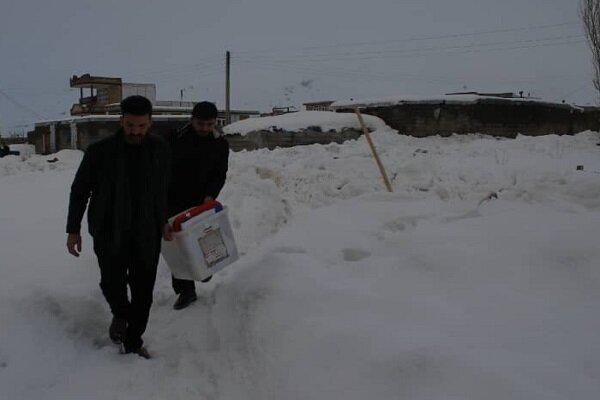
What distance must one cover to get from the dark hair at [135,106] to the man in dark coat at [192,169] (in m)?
0.88

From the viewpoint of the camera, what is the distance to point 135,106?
124 inches

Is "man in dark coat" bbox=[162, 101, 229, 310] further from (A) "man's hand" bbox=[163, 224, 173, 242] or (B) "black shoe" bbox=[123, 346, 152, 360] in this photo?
(B) "black shoe" bbox=[123, 346, 152, 360]

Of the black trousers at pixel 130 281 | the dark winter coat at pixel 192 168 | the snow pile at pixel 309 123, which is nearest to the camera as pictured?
the black trousers at pixel 130 281

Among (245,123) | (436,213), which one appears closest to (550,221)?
(436,213)

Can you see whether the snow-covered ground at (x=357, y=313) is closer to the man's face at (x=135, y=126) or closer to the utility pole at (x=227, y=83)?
the man's face at (x=135, y=126)

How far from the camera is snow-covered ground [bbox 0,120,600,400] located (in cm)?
252

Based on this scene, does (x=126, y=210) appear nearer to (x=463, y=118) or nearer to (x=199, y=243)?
(x=199, y=243)

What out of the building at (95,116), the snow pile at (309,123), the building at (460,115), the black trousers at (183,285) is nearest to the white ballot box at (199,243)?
the black trousers at (183,285)

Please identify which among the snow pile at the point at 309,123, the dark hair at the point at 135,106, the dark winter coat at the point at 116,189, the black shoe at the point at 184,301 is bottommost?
the black shoe at the point at 184,301

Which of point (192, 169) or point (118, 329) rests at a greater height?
point (192, 169)

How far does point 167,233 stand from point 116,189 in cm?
49

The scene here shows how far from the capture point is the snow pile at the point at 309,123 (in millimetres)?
16062

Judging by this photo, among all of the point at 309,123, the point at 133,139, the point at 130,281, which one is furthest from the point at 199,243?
the point at 309,123

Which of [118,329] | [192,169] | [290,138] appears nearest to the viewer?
[118,329]
